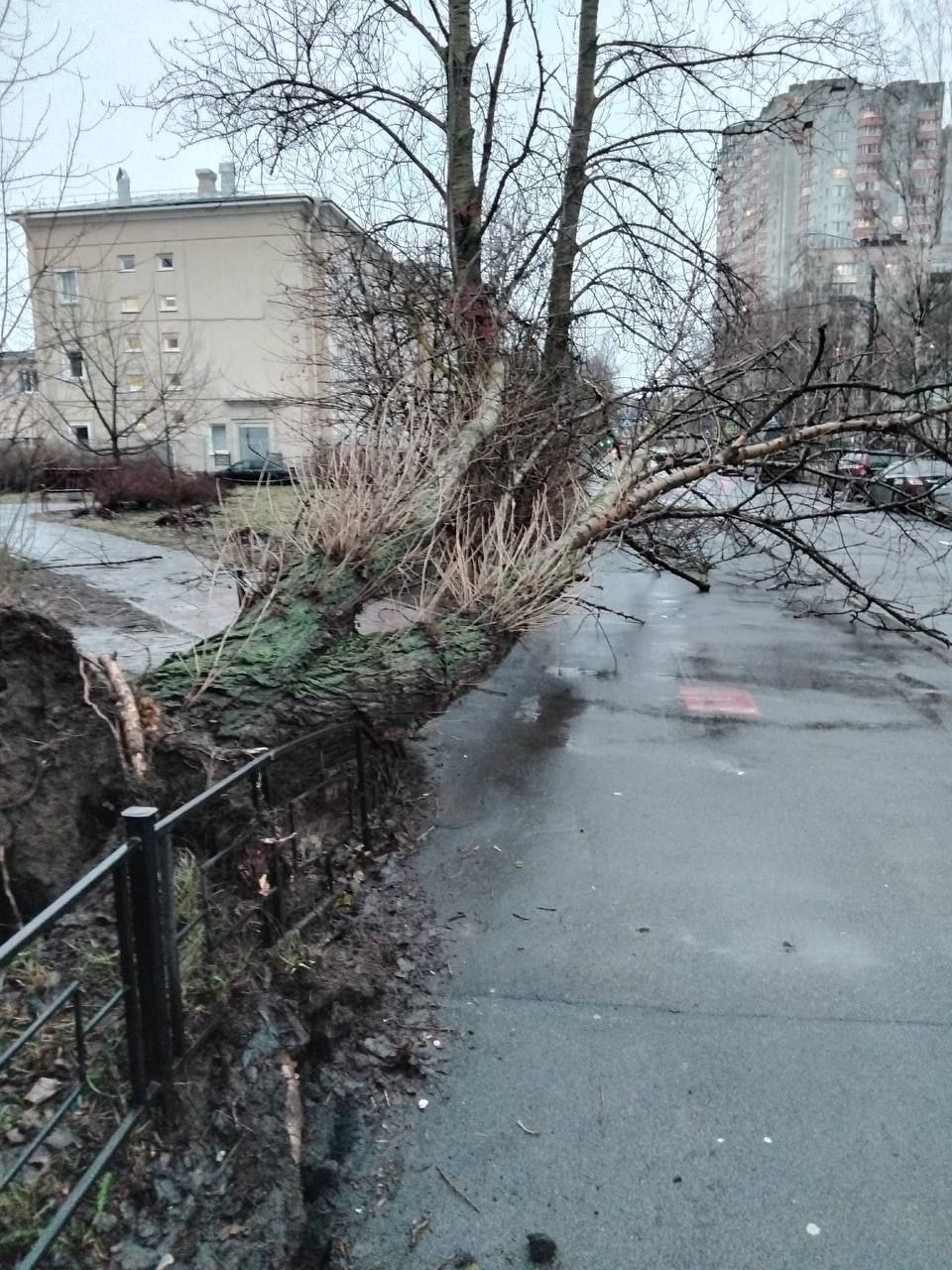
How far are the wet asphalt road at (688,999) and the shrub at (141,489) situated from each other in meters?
12.1

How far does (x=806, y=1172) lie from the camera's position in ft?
8.97

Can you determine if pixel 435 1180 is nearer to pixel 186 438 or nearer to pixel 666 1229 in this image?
pixel 666 1229

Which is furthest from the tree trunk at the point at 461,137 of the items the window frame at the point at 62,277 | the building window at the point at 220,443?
the building window at the point at 220,443

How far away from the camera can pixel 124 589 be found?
1016cm

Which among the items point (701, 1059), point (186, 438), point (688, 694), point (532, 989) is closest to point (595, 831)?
point (532, 989)

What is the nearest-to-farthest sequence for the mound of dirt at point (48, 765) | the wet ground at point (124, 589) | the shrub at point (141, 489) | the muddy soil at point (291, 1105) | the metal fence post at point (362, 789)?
the muddy soil at point (291, 1105) < the mound of dirt at point (48, 765) < the metal fence post at point (362, 789) < the wet ground at point (124, 589) < the shrub at point (141, 489)

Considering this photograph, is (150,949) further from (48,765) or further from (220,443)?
(220,443)

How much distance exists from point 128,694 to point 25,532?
5453mm

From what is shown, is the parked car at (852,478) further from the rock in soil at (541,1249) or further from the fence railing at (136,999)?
the fence railing at (136,999)

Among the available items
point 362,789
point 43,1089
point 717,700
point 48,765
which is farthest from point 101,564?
point 43,1089

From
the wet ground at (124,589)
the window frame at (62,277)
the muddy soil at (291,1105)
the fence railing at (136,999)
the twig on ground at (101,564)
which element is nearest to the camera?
the fence railing at (136,999)

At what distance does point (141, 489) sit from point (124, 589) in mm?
A: 8009

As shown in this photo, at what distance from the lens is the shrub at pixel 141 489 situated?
17109mm

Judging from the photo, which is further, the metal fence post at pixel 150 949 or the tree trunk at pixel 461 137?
the tree trunk at pixel 461 137
